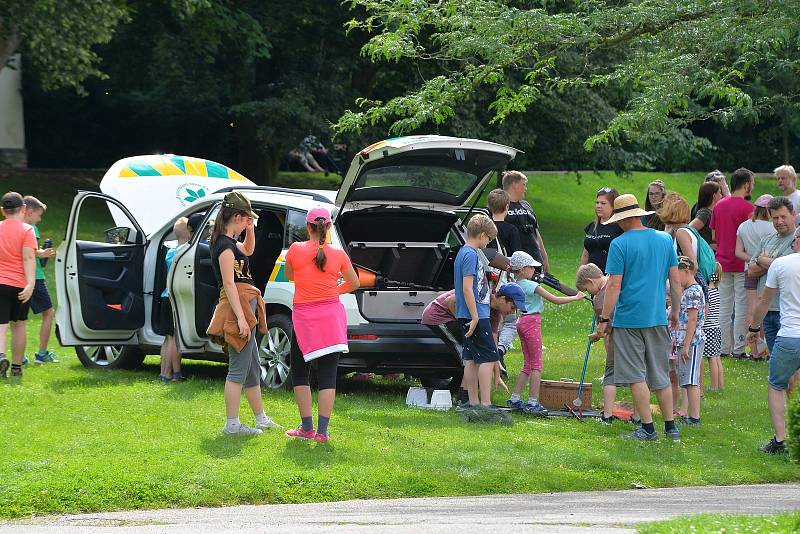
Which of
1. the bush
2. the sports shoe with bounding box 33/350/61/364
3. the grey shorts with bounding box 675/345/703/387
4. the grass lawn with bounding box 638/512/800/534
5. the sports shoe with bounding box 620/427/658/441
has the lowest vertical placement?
the sports shoe with bounding box 33/350/61/364

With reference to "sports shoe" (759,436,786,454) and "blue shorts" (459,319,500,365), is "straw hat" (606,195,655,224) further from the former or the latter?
"sports shoe" (759,436,786,454)

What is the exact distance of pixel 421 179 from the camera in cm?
1105

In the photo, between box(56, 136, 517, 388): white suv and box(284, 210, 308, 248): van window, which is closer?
box(56, 136, 517, 388): white suv

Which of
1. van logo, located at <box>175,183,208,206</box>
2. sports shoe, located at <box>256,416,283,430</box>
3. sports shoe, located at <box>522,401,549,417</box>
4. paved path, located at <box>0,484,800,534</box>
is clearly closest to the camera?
paved path, located at <box>0,484,800,534</box>

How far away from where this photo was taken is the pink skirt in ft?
28.9

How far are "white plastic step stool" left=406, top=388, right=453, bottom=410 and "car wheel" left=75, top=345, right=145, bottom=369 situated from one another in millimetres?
3528

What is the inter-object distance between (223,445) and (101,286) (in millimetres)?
4051

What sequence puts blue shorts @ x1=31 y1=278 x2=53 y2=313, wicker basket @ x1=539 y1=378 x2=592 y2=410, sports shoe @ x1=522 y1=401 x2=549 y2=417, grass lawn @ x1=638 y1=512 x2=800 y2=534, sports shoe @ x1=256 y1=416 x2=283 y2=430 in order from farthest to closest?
1. blue shorts @ x1=31 y1=278 x2=53 y2=313
2. wicker basket @ x1=539 y1=378 x2=592 y2=410
3. sports shoe @ x1=522 y1=401 x2=549 y2=417
4. sports shoe @ x1=256 y1=416 x2=283 y2=430
5. grass lawn @ x1=638 y1=512 x2=800 y2=534

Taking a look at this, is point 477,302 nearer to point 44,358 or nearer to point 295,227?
point 295,227

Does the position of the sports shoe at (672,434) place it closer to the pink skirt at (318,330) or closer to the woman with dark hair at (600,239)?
the woman with dark hair at (600,239)

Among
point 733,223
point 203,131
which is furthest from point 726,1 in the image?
point 203,131

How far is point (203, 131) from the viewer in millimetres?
39438

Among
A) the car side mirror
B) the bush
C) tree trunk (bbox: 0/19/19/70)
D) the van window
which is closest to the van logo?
the car side mirror

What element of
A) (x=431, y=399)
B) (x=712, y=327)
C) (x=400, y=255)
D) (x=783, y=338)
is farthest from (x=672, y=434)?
(x=400, y=255)
